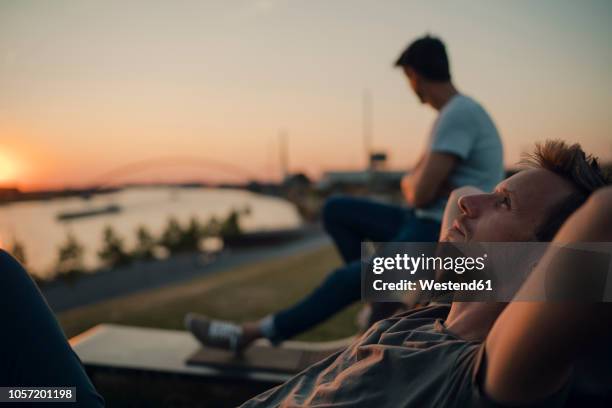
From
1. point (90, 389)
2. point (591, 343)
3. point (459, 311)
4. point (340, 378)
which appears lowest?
point (90, 389)

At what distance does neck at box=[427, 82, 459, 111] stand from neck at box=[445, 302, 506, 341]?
66.6 inches

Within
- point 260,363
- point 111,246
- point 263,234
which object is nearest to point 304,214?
point 263,234

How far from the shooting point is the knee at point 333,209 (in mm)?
2949

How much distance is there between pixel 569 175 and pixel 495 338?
471 millimetres

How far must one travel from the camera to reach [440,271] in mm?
1346

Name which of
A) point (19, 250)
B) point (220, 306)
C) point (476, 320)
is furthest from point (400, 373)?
point (19, 250)

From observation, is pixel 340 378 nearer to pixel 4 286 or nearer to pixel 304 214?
pixel 4 286

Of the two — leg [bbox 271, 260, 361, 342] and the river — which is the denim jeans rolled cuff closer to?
leg [bbox 271, 260, 361, 342]

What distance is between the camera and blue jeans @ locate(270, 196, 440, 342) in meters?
2.45

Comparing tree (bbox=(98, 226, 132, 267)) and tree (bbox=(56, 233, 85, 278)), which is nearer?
tree (bbox=(56, 233, 85, 278))

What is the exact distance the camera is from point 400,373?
3.26ft

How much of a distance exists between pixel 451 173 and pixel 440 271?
117 centimetres

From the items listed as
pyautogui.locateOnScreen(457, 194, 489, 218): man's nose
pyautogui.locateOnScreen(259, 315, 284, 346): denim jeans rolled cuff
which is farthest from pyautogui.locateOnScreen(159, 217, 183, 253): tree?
pyautogui.locateOnScreen(457, 194, 489, 218): man's nose

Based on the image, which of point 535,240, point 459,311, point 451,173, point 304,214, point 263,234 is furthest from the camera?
point 304,214
